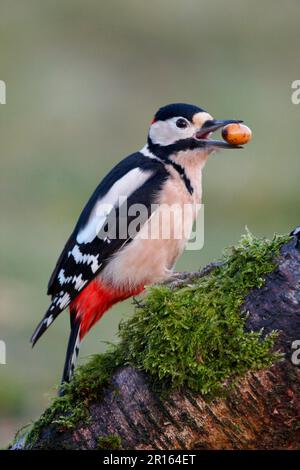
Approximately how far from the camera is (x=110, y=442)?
3.21 meters

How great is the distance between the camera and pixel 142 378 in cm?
325

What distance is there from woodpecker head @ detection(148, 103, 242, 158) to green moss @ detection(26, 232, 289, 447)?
124 centimetres

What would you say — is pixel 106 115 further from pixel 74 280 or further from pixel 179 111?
pixel 74 280

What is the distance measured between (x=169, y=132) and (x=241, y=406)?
1.97m

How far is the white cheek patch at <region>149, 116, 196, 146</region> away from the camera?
15.5 feet

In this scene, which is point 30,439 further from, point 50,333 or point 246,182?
point 246,182

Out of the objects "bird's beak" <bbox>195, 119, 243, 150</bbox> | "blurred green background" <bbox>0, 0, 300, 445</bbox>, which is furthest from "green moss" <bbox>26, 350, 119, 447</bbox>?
"blurred green background" <bbox>0, 0, 300, 445</bbox>

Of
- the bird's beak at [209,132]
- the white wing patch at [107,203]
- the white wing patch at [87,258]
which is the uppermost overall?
the bird's beak at [209,132]

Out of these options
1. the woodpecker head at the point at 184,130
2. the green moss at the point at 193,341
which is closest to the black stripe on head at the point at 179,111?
the woodpecker head at the point at 184,130

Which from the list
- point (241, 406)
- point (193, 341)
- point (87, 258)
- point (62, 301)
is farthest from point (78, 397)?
point (87, 258)

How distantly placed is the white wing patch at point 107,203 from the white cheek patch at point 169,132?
0.27m

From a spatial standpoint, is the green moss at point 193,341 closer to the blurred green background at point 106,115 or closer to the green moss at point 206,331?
the green moss at point 206,331

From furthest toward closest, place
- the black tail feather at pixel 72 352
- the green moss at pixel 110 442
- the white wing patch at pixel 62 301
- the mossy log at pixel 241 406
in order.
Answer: the white wing patch at pixel 62 301
the black tail feather at pixel 72 352
the green moss at pixel 110 442
the mossy log at pixel 241 406

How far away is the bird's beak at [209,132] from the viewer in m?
4.54
